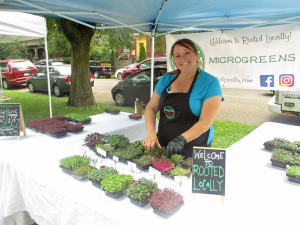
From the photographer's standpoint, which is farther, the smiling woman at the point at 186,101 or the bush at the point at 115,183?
the smiling woman at the point at 186,101

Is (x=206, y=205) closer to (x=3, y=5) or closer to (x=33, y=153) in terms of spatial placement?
(x=33, y=153)

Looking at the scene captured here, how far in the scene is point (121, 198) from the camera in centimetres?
136

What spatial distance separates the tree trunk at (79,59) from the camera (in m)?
6.39

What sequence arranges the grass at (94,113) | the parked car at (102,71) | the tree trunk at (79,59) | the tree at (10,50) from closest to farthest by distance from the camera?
the grass at (94,113) < the tree trunk at (79,59) < the tree at (10,50) < the parked car at (102,71)

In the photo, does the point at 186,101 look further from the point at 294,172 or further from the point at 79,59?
the point at 79,59

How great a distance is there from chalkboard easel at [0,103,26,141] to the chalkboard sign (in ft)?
6.38

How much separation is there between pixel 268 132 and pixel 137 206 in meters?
2.20

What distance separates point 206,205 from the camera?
129 centimetres

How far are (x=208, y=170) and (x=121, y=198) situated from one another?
1.77 ft

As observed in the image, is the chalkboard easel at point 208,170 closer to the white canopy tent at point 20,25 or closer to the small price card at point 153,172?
the small price card at point 153,172

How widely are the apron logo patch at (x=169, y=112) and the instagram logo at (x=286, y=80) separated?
169cm

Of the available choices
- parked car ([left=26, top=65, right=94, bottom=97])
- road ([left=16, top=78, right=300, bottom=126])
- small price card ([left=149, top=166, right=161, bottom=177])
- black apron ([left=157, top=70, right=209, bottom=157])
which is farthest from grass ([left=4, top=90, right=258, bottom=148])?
small price card ([left=149, top=166, right=161, bottom=177])

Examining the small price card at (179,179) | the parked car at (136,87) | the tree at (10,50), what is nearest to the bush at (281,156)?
the small price card at (179,179)

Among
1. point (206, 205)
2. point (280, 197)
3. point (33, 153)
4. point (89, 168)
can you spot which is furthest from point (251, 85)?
point (33, 153)
